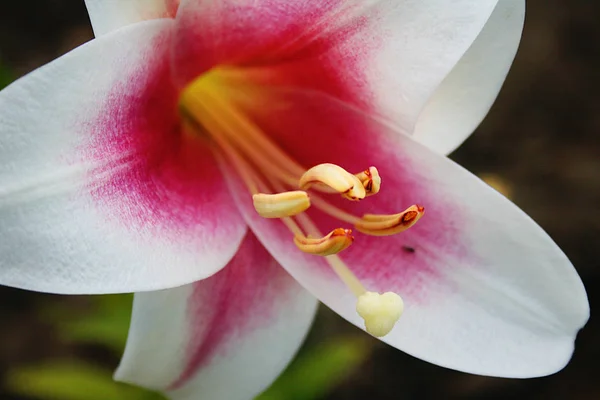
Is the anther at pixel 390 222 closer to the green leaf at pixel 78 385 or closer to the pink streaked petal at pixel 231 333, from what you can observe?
the pink streaked petal at pixel 231 333

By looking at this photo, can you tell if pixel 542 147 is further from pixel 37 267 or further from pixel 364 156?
pixel 37 267

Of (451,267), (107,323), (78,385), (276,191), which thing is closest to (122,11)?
(276,191)

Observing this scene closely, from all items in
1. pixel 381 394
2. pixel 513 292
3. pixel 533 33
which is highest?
pixel 513 292

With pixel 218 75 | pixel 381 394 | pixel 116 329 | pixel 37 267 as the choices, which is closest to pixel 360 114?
pixel 218 75

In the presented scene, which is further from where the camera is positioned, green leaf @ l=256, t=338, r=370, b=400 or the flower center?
green leaf @ l=256, t=338, r=370, b=400

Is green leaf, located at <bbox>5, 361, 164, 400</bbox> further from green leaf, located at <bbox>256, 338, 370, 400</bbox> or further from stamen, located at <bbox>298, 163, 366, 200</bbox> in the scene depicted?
stamen, located at <bbox>298, 163, 366, 200</bbox>

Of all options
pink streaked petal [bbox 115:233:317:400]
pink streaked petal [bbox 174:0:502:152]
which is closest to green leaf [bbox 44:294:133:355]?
pink streaked petal [bbox 115:233:317:400]
